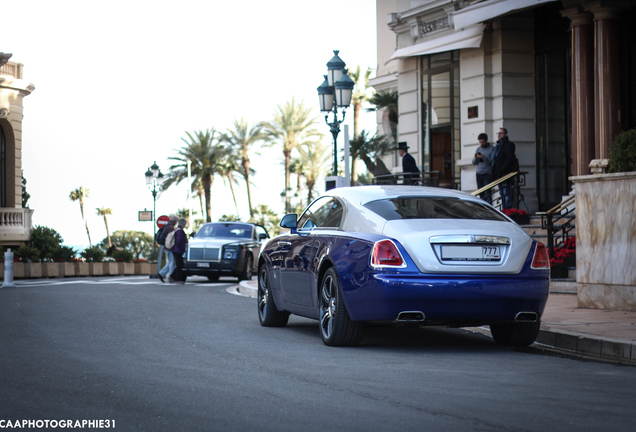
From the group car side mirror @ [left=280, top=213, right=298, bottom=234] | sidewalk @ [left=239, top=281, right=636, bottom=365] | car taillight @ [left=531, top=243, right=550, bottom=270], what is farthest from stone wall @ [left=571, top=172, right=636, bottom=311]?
car side mirror @ [left=280, top=213, right=298, bottom=234]

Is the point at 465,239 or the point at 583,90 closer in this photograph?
the point at 465,239

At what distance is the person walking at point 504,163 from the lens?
21.0 metres

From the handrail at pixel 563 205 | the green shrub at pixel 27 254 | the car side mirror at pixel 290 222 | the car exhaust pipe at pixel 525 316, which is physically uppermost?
the handrail at pixel 563 205

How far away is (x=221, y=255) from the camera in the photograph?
88.8ft

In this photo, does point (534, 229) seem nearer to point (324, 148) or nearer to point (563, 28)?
point (563, 28)

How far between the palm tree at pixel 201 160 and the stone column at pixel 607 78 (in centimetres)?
5116

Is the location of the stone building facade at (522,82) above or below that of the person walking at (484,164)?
above

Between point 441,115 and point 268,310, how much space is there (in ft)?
49.2

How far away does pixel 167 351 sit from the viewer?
8.92 metres

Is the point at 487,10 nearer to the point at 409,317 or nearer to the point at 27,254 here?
the point at 409,317

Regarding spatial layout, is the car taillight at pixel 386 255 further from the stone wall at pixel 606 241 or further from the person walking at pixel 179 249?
the person walking at pixel 179 249

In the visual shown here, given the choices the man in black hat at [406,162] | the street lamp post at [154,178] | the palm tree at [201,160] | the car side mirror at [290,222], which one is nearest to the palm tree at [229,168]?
the palm tree at [201,160]

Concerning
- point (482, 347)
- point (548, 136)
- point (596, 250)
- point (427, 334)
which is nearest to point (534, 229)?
point (548, 136)

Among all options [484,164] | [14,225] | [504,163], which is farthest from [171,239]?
[14,225]
